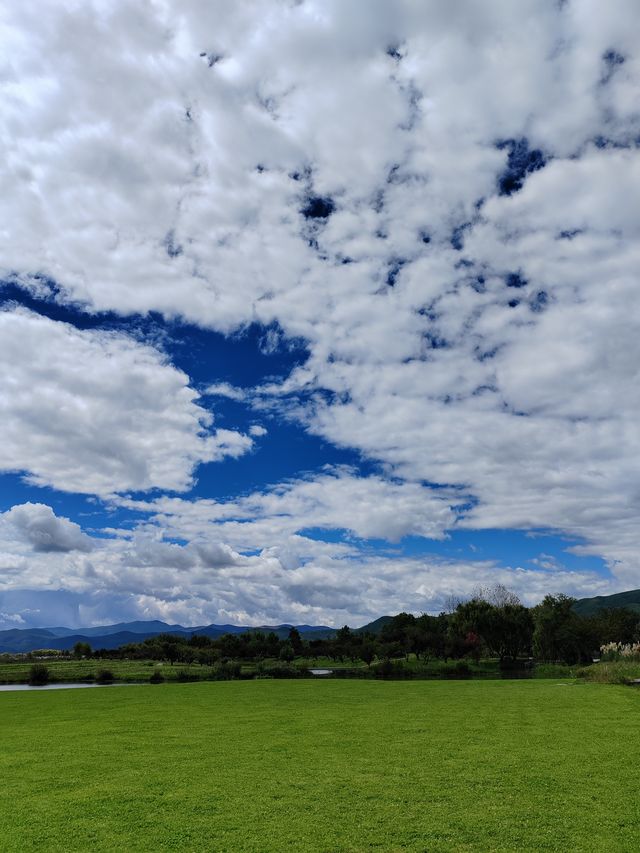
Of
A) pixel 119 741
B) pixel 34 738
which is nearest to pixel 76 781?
pixel 119 741

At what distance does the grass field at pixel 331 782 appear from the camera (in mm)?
8258

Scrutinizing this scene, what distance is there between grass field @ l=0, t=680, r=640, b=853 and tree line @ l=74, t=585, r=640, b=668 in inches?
2705

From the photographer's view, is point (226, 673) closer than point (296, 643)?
Yes

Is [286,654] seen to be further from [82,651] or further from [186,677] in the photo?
[82,651]

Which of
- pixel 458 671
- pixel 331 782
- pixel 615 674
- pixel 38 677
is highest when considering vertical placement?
pixel 331 782

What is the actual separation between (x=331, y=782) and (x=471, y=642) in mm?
90153

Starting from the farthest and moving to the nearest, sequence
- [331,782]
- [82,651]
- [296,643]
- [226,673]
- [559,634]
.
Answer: [296,643] < [82,651] < [559,634] < [226,673] < [331,782]

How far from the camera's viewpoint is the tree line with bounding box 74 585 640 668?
86438 mm

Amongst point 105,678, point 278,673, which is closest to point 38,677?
point 105,678

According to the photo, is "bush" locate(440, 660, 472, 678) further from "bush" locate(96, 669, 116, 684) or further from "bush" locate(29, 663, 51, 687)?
"bush" locate(29, 663, 51, 687)

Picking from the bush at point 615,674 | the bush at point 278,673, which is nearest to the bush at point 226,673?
the bush at point 278,673

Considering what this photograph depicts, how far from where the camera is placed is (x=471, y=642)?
92500mm

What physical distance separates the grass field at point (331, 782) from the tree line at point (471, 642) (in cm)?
6870

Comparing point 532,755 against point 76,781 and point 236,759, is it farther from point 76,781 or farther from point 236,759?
point 76,781
